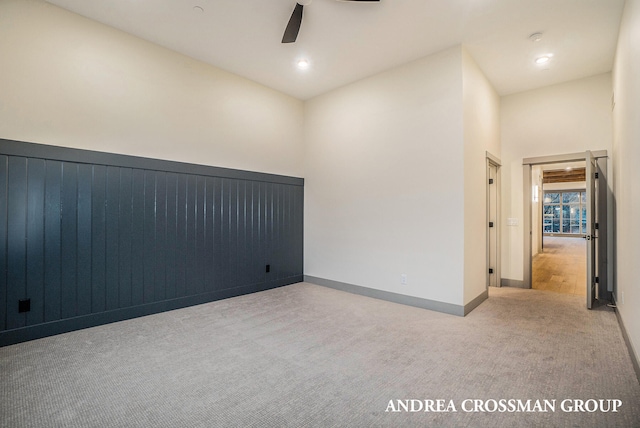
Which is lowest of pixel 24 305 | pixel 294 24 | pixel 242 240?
pixel 24 305

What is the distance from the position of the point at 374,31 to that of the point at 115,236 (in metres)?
3.78

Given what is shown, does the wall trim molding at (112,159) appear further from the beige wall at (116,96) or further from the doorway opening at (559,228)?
→ the doorway opening at (559,228)

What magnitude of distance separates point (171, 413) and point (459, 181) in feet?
11.7

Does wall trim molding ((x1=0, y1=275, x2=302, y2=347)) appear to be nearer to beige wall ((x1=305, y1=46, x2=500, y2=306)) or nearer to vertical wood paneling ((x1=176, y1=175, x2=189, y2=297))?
vertical wood paneling ((x1=176, y1=175, x2=189, y2=297))

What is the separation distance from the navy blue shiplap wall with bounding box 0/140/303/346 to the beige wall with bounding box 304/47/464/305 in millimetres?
1160

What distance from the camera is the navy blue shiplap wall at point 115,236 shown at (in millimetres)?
2797

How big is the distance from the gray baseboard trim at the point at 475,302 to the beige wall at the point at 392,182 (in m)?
0.20

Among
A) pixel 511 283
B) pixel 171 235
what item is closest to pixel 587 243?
pixel 511 283

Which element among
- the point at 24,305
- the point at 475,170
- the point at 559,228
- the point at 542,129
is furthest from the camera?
the point at 559,228

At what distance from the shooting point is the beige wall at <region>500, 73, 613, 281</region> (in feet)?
A: 14.4

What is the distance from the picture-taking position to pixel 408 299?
399 centimetres

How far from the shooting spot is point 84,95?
10.4ft

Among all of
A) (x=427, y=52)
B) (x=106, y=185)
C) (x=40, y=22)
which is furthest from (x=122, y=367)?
(x=427, y=52)

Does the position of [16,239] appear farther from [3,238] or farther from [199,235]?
[199,235]
